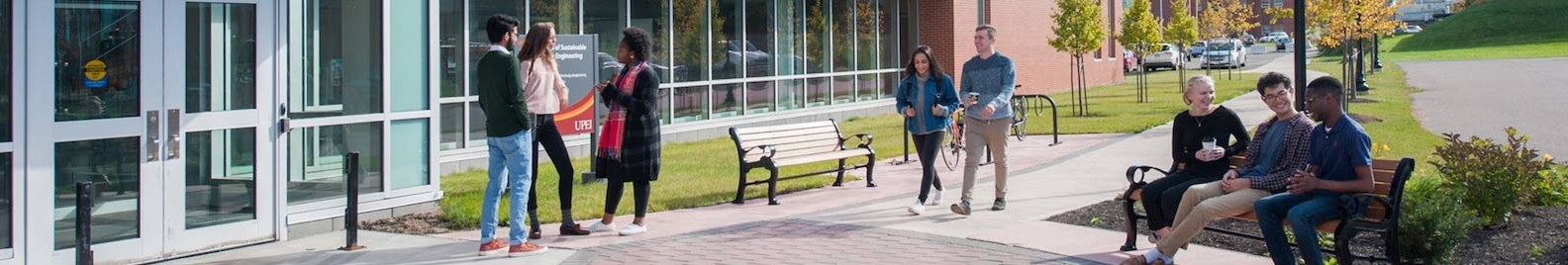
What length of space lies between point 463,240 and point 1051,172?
20.9 feet

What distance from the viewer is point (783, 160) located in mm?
11719

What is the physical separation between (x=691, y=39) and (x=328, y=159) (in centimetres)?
1046

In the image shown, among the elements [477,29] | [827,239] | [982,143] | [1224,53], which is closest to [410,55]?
[827,239]

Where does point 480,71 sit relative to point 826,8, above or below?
below

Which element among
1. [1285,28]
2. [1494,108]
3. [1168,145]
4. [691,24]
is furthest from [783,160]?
[1285,28]

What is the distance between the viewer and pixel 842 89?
24625 mm

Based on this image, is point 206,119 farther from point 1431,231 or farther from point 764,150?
point 1431,231

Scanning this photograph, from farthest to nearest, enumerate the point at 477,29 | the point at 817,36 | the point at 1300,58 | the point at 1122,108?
the point at 1122,108, the point at 817,36, the point at 477,29, the point at 1300,58

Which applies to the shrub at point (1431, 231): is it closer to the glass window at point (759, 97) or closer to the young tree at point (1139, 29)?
the glass window at point (759, 97)

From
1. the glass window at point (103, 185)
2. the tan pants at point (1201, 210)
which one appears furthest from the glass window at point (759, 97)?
Result: the tan pants at point (1201, 210)

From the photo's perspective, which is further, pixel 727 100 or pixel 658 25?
pixel 727 100

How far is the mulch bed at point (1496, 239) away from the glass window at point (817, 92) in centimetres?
1347

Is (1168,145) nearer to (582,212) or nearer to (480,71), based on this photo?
(582,212)

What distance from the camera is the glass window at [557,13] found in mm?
16531
